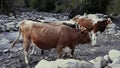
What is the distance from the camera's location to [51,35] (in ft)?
45.7

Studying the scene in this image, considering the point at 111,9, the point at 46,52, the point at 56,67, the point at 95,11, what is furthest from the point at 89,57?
the point at 111,9

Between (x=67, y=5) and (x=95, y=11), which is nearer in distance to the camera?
(x=95, y=11)

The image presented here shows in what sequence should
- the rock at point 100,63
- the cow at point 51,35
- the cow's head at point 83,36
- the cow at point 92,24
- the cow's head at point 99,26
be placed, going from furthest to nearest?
the cow's head at point 99,26, the cow at point 92,24, the cow's head at point 83,36, the cow at point 51,35, the rock at point 100,63

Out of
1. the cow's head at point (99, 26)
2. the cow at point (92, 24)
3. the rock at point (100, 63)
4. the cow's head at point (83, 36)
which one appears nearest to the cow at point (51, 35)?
the cow's head at point (83, 36)

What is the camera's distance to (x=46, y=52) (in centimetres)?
1700

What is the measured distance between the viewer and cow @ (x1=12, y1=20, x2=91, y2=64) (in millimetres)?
13869

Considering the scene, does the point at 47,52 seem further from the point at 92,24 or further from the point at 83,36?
the point at 92,24

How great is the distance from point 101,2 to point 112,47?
2345 centimetres

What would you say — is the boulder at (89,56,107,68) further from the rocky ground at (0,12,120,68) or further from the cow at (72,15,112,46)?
the cow at (72,15,112,46)

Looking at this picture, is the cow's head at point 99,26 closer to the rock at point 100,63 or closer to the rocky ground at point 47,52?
the rocky ground at point 47,52

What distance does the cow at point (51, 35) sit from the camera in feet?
45.5

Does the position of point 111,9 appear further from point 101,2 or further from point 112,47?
point 112,47

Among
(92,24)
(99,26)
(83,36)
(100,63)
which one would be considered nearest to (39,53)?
(83,36)

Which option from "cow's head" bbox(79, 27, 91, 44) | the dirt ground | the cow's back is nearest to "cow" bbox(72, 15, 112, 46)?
the cow's back
